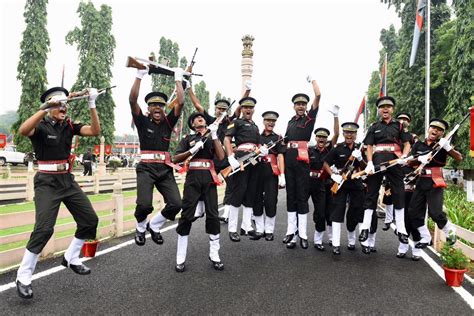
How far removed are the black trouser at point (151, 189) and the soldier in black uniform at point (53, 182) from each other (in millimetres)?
804

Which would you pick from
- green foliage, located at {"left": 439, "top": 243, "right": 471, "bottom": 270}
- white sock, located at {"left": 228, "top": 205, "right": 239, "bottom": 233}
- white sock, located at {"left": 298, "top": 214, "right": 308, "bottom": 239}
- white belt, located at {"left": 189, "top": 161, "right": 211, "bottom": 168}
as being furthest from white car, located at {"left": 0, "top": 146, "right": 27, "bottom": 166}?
green foliage, located at {"left": 439, "top": 243, "right": 471, "bottom": 270}

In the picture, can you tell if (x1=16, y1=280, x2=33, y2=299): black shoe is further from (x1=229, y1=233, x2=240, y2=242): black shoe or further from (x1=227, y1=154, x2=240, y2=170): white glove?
(x1=229, y1=233, x2=240, y2=242): black shoe

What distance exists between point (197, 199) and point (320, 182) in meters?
2.86

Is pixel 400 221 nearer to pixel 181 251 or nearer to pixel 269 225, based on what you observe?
pixel 269 225

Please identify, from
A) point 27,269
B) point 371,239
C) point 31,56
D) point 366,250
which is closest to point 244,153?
point 366,250

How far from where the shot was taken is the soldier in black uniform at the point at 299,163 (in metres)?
6.96

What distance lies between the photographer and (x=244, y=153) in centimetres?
672

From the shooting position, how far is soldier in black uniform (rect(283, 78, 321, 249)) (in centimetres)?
696

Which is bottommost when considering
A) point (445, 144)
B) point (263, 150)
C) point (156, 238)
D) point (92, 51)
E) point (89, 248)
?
point (89, 248)

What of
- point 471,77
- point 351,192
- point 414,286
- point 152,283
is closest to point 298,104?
point 351,192

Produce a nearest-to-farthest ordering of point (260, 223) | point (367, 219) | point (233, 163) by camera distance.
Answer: point (233, 163) < point (367, 219) < point (260, 223)

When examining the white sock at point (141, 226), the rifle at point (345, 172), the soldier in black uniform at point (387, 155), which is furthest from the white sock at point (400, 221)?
the white sock at point (141, 226)

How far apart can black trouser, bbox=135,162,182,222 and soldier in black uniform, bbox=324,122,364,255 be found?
3048 millimetres

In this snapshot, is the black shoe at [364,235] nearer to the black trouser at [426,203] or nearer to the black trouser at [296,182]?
the black trouser at [426,203]
